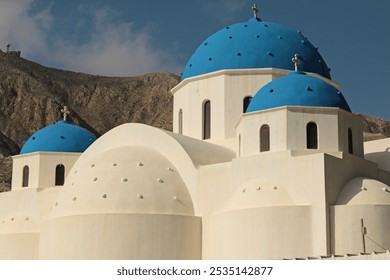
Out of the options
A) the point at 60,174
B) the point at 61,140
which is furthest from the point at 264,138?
the point at 61,140

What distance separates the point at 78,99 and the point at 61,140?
49.7 m

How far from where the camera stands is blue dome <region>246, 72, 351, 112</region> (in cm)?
2520

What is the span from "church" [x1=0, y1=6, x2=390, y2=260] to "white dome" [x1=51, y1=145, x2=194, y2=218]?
1.4 inches

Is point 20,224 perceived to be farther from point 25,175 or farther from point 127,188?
point 127,188

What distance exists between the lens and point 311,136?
2506 cm

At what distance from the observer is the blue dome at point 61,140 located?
32.5m

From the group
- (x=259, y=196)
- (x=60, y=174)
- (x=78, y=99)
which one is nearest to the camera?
(x=259, y=196)

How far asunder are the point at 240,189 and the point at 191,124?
21.3 ft

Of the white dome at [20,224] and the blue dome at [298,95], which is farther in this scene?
the white dome at [20,224]

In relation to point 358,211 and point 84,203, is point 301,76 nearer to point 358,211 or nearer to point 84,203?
point 358,211

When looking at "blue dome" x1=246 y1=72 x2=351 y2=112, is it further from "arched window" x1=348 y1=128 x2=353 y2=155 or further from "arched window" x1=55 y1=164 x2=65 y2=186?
"arched window" x1=55 y1=164 x2=65 y2=186

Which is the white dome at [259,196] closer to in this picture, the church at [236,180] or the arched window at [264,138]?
the church at [236,180]

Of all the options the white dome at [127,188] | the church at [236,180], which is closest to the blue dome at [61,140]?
the church at [236,180]

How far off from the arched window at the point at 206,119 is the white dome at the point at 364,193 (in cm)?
747
